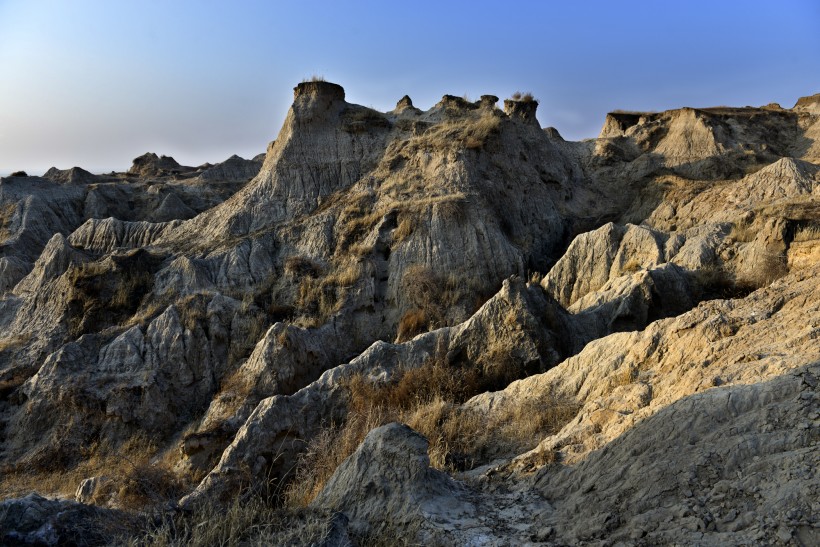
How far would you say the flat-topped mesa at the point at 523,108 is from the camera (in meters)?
27.6

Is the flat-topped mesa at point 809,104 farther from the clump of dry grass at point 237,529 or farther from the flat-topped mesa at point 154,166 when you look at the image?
the flat-topped mesa at point 154,166

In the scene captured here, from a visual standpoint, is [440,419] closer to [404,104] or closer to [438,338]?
[438,338]

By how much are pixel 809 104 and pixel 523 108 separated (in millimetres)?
17364

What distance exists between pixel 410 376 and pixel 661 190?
15.3 m

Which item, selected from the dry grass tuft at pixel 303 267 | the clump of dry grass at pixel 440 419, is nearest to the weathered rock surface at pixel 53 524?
the clump of dry grass at pixel 440 419

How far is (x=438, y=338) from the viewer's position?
45.5 feet

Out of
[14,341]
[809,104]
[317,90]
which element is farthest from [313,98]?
[809,104]

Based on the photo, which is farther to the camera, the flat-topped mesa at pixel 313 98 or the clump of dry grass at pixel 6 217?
the clump of dry grass at pixel 6 217

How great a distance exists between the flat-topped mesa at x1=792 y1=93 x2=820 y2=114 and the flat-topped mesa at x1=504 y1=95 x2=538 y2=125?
50.2 feet

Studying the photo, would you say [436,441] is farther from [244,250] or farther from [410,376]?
[244,250]

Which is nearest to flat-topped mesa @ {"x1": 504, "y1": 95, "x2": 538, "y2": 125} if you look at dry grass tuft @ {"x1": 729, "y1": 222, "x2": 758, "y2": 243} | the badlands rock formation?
the badlands rock formation

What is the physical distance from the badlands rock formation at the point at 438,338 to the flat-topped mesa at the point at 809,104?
17 cm

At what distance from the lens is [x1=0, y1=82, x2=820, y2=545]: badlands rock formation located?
6125 millimetres

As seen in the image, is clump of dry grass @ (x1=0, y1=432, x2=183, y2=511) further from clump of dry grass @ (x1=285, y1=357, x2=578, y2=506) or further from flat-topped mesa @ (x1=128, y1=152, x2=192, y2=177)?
flat-topped mesa @ (x1=128, y1=152, x2=192, y2=177)
